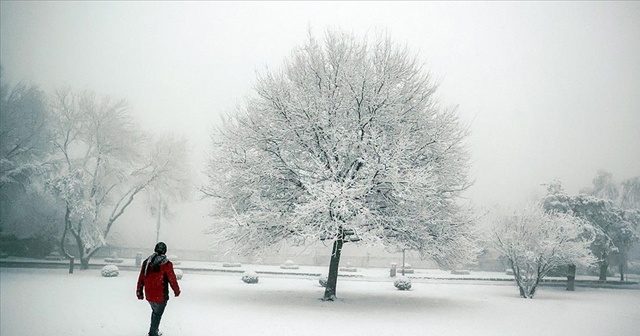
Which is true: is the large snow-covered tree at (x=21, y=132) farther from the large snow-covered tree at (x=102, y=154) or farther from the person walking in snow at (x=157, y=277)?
the person walking in snow at (x=157, y=277)

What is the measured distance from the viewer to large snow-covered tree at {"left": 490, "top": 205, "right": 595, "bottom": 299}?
23.0 metres

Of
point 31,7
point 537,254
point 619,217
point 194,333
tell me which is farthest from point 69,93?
point 619,217

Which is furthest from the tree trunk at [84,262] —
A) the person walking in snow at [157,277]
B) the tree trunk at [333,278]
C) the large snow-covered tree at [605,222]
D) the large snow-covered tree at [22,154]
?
the large snow-covered tree at [605,222]

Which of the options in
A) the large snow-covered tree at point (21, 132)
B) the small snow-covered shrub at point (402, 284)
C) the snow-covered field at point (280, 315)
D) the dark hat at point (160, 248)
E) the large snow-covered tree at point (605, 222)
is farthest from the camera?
the large snow-covered tree at point (605, 222)

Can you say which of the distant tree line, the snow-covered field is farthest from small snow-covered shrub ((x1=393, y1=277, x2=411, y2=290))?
the distant tree line

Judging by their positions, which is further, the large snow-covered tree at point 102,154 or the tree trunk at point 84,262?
the large snow-covered tree at point 102,154

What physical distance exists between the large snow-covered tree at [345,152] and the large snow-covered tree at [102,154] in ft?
58.6

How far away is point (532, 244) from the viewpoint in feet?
77.5

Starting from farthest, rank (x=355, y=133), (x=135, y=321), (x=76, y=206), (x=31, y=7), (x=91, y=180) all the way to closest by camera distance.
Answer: (x=31, y=7) < (x=91, y=180) < (x=76, y=206) < (x=355, y=133) < (x=135, y=321)

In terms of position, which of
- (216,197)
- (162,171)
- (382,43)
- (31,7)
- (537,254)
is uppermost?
(31,7)

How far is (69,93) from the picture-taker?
108ft

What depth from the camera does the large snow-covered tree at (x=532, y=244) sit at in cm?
2297

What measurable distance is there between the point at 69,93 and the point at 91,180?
23.9ft

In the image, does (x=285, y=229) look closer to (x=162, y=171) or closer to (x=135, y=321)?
(x=135, y=321)
